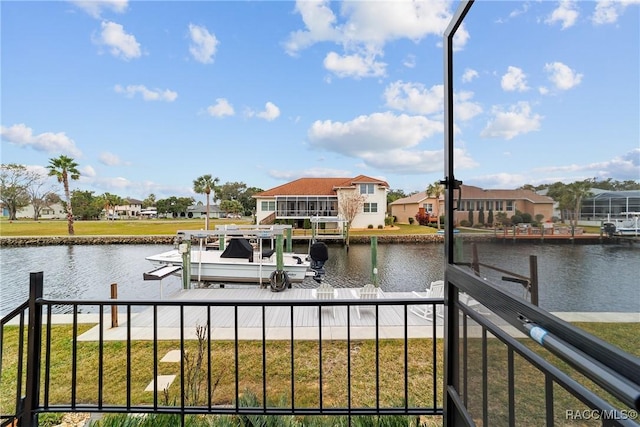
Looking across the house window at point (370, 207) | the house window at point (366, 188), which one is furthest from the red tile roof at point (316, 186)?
the house window at point (370, 207)

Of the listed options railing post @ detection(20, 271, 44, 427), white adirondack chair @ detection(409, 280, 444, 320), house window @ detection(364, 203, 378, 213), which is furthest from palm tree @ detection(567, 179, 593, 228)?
house window @ detection(364, 203, 378, 213)

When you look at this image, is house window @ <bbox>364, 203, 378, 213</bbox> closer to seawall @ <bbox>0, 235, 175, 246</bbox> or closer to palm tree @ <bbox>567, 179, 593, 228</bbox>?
seawall @ <bbox>0, 235, 175, 246</bbox>

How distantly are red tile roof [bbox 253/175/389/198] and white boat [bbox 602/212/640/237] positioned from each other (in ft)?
69.6

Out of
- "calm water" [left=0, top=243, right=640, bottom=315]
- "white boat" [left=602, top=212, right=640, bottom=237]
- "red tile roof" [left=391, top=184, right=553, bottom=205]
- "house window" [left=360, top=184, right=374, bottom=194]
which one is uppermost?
"house window" [left=360, top=184, right=374, bottom=194]

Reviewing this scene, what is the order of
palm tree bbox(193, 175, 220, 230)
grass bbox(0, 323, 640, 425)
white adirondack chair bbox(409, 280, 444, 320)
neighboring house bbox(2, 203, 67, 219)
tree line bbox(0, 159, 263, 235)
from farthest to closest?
1. neighboring house bbox(2, 203, 67, 219)
2. palm tree bbox(193, 175, 220, 230)
3. tree line bbox(0, 159, 263, 235)
4. white adirondack chair bbox(409, 280, 444, 320)
5. grass bbox(0, 323, 640, 425)

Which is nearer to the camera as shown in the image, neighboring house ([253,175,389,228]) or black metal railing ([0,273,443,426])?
black metal railing ([0,273,443,426])

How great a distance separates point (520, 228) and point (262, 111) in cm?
3024

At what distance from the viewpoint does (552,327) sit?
2.02ft

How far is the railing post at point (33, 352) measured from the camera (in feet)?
4.81

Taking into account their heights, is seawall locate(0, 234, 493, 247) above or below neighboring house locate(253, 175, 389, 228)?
below

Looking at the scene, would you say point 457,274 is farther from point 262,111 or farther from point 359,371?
point 262,111

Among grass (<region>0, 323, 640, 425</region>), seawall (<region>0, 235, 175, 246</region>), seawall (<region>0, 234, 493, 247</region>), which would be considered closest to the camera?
grass (<region>0, 323, 640, 425</region>)

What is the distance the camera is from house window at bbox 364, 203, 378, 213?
21.8 metres

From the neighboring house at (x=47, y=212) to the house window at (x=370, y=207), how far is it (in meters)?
28.7
